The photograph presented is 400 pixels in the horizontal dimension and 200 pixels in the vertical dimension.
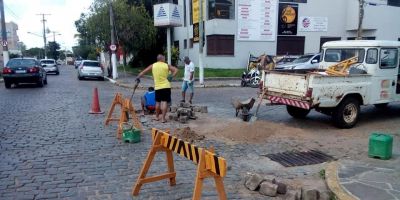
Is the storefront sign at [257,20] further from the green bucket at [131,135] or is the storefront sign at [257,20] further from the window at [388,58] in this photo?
the green bucket at [131,135]

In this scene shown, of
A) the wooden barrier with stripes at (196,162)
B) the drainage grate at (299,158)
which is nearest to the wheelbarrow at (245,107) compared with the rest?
the drainage grate at (299,158)

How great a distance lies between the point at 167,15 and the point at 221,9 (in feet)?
19.0

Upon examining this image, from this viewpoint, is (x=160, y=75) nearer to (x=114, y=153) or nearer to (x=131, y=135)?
(x=131, y=135)

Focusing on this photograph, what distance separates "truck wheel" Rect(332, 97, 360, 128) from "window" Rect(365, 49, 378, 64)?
1.16 metres

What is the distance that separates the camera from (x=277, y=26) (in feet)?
96.1

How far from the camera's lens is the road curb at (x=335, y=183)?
5.08 meters

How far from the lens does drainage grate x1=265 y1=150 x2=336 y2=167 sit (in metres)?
6.84

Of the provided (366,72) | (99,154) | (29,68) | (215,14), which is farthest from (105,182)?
(215,14)

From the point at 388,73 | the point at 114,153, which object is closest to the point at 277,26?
the point at 388,73

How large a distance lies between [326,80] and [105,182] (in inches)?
228

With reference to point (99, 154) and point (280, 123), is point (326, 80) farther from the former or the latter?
point (99, 154)

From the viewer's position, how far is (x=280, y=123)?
402 inches

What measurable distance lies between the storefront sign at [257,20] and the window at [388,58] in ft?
59.6

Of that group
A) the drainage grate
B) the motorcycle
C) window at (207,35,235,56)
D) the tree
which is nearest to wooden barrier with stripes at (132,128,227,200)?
the drainage grate
